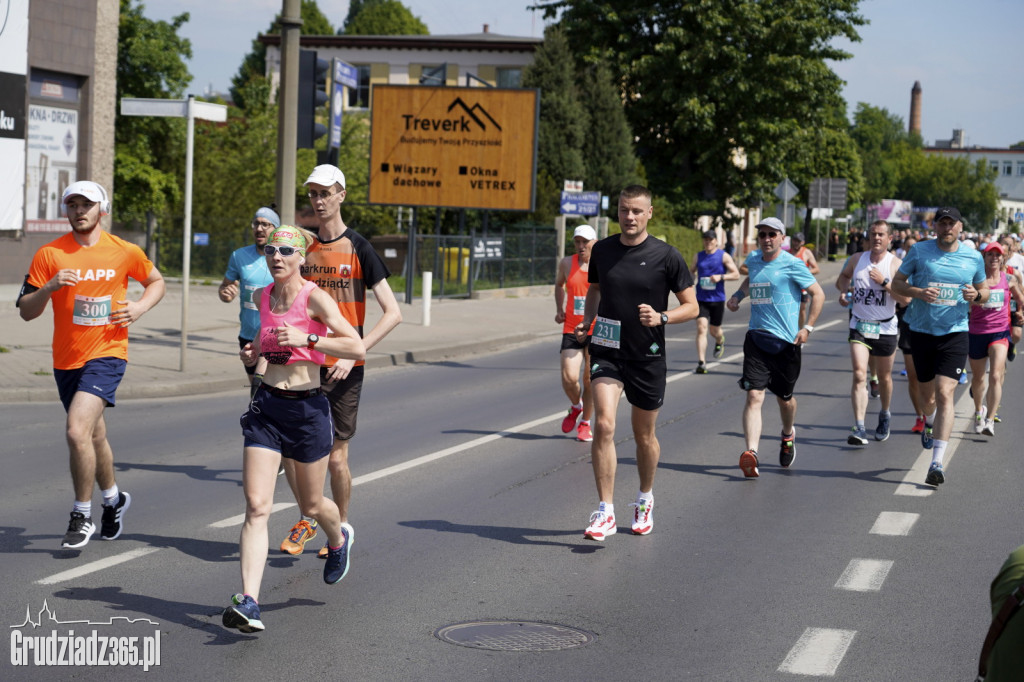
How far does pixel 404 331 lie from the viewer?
2153 centimetres

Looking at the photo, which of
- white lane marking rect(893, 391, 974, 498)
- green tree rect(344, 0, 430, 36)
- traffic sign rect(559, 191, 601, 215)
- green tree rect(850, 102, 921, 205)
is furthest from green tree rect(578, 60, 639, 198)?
green tree rect(850, 102, 921, 205)

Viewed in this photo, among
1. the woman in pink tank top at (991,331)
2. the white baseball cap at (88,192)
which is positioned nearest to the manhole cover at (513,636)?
the white baseball cap at (88,192)

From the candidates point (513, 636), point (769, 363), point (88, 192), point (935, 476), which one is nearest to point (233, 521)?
point (88, 192)

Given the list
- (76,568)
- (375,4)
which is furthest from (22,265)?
(375,4)

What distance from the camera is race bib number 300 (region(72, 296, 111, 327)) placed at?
687cm

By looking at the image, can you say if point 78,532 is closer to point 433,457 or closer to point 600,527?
point 600,527

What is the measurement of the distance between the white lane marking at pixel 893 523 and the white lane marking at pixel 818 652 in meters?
2.20

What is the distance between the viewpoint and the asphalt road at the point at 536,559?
522cm

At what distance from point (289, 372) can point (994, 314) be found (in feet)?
26.9

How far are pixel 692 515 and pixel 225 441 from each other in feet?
14.0

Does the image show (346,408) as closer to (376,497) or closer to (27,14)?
(376,497)

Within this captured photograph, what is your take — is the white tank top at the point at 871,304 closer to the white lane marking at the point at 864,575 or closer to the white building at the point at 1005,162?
the white lane marking at the point at 864,575

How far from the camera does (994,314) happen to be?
1182 cm

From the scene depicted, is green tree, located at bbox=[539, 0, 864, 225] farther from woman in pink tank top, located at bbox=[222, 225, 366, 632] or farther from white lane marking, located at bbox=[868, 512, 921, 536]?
woman in pink tank top, located at bbox=[222, 225, 366, 632]
